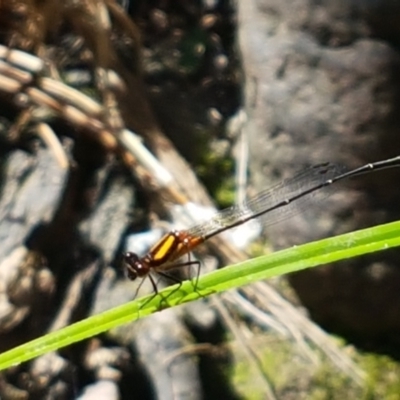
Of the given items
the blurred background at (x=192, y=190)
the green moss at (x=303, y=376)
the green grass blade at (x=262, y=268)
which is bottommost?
the green moss at (x=303, y=376)

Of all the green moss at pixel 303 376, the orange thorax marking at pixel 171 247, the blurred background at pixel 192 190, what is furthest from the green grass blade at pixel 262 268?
the green moss at pixel 303 376

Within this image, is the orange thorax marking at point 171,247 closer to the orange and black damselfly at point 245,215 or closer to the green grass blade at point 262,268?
the orange and black damselfly at point 245,215

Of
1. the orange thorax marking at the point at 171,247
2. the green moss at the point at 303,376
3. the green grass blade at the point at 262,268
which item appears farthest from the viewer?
the green moss at the point at 303,376

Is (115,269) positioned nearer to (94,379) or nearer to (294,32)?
(94,379)

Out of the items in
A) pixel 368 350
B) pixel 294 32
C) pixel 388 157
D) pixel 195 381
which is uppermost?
pixel 294 32

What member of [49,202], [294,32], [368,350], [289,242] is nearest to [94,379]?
[49,202]

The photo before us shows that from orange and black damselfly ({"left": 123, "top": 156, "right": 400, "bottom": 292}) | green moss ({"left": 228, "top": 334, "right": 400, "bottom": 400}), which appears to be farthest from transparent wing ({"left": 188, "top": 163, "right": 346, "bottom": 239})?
green moss ({"left": 228, "top": 334, "right": 400, "bottom": 400})
